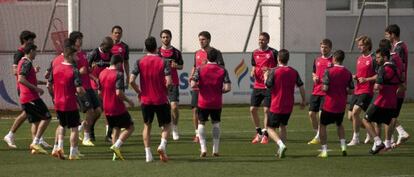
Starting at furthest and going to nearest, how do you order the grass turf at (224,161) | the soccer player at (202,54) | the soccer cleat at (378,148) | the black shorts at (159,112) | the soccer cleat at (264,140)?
1. the soccer cleat at (264,140)
2. the soccer player at (202,54)
3. the soccer cleat at (378,148)
4. the black shorts at (159,112)
5. the grass turf at (224,161)

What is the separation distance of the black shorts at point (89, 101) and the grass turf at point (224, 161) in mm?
746

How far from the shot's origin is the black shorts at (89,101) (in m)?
21.2

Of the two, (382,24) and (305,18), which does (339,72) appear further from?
(382,24)

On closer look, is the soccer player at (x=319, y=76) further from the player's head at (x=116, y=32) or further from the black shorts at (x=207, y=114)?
the player's head at (x=116, y=32)

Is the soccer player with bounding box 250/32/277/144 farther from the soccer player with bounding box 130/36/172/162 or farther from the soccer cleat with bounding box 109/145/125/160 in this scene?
the soccer cleat with bounding box 109/145/125/160

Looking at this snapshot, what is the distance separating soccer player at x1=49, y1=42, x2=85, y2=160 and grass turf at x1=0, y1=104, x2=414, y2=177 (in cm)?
36

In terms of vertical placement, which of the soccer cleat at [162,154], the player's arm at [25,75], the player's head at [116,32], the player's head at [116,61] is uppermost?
the player's head at [116,32]

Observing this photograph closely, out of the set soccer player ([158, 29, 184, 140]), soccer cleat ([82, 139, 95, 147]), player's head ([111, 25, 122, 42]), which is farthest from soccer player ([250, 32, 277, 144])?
soccer cleat ([82, 139, 95, 147])

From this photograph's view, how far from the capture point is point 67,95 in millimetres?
18250

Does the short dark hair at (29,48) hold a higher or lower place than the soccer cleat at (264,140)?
higher

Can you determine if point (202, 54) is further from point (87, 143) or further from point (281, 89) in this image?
point (281, 89)

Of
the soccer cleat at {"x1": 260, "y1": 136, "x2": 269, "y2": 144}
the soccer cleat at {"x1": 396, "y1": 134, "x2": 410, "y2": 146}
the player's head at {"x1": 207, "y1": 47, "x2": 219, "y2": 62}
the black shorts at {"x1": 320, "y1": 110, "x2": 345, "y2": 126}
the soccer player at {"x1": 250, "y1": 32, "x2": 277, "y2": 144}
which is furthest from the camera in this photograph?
the soccer player at {"x1": 250, "y1": 32, "x2": 277, "y2": 144}

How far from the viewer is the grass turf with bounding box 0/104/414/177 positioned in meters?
16.4

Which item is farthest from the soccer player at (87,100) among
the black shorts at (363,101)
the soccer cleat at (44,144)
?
the black shorts at (363,101)
